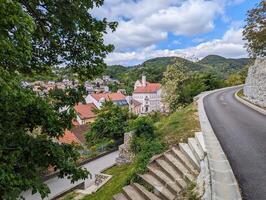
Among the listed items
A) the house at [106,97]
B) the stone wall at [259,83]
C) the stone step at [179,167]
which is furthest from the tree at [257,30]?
the house at [106,97]

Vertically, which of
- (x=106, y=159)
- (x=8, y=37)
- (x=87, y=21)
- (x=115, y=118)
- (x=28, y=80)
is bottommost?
(x=106, y=159)

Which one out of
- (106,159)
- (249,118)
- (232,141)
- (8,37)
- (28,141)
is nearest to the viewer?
(8,37)

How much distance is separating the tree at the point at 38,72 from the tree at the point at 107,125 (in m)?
23.3

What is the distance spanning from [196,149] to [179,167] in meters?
1.11

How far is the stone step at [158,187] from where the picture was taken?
857cm

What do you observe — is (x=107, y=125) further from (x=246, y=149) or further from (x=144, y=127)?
(x=246, y=149)

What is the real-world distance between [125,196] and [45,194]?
16.4 feet

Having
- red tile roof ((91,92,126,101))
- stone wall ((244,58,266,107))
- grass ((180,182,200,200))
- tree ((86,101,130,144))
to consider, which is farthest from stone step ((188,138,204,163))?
red tile roof ((91,92,126,101))

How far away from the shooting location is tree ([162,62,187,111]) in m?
37.1

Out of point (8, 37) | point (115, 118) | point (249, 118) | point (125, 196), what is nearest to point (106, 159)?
point (115, 118)

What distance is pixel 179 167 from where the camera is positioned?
9.88 m

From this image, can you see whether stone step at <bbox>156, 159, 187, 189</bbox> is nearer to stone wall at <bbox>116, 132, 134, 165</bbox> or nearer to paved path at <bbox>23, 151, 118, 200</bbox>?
stone wall at <bbox>116, 132, 134, 165</bbox>

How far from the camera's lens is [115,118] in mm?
31203

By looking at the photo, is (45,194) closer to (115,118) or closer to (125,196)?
(125,196)
